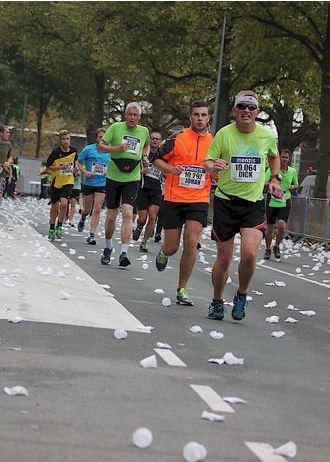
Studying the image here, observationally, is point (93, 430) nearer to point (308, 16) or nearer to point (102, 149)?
point (102, 149)

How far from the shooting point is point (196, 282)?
14.4m

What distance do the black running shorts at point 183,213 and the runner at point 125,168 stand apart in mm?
3259

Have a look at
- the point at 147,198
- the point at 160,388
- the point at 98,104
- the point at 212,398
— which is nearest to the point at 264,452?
the point at 212,398

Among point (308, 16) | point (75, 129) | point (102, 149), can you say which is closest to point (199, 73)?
point (308, 16)

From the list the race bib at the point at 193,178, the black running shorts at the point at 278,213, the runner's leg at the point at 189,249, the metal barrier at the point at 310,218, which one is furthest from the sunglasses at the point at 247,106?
the metal barrier at the point at 310,218

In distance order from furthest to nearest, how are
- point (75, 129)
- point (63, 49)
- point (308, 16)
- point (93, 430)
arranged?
point (75, 129) < point (63, 49) < point (308, 16) < point (93, 430)

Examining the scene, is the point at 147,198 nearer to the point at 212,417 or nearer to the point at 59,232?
the point at 59,232

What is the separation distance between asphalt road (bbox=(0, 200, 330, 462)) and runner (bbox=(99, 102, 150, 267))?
3638mm

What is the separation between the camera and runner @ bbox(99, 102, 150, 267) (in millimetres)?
14734

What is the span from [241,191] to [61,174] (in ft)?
33.6

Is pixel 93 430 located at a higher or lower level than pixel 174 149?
lower

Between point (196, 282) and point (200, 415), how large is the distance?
8574mm

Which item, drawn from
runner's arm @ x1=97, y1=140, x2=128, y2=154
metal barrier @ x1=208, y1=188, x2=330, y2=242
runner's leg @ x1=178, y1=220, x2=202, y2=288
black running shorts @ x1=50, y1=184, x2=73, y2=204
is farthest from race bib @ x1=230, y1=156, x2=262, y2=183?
metal barrier @ x1=208, y1=188, x2=330, y2=242

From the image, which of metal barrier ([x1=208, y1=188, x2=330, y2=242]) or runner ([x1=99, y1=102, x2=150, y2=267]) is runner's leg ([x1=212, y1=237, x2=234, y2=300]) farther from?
metal barrier ([x1=208, y1=188, x2=330, y2=242])
